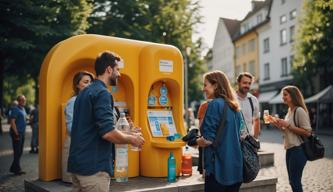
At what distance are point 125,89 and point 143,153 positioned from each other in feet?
3.78

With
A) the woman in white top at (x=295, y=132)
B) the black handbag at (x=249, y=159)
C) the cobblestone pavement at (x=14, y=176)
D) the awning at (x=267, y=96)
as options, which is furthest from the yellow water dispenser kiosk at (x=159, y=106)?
the awning at (x=267, y=96)

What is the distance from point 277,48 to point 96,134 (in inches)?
1328

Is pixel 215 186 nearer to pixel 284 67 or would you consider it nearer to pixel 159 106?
pixel 159 106

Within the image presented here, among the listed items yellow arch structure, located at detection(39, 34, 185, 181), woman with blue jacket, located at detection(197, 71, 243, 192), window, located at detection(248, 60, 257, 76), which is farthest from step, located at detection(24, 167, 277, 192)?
window, located at detection(248, 60, 257, 76)

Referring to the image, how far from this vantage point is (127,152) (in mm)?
6820

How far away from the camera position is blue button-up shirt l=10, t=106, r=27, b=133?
9883 mm

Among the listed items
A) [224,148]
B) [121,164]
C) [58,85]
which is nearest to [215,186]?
[224,148]

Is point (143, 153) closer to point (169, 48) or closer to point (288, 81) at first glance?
point (169, 48)

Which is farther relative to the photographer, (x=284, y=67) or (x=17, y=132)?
(x=284, y=67)

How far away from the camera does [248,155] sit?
4.30 m

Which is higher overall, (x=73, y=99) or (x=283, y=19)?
(x=283, y=19)

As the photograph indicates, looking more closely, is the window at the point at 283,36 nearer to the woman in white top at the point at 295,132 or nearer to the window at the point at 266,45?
the window at the point at 266,45

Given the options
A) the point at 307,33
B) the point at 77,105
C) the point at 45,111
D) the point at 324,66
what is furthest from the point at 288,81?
the point at 77,105

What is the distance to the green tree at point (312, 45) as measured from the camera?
21.6 metres
